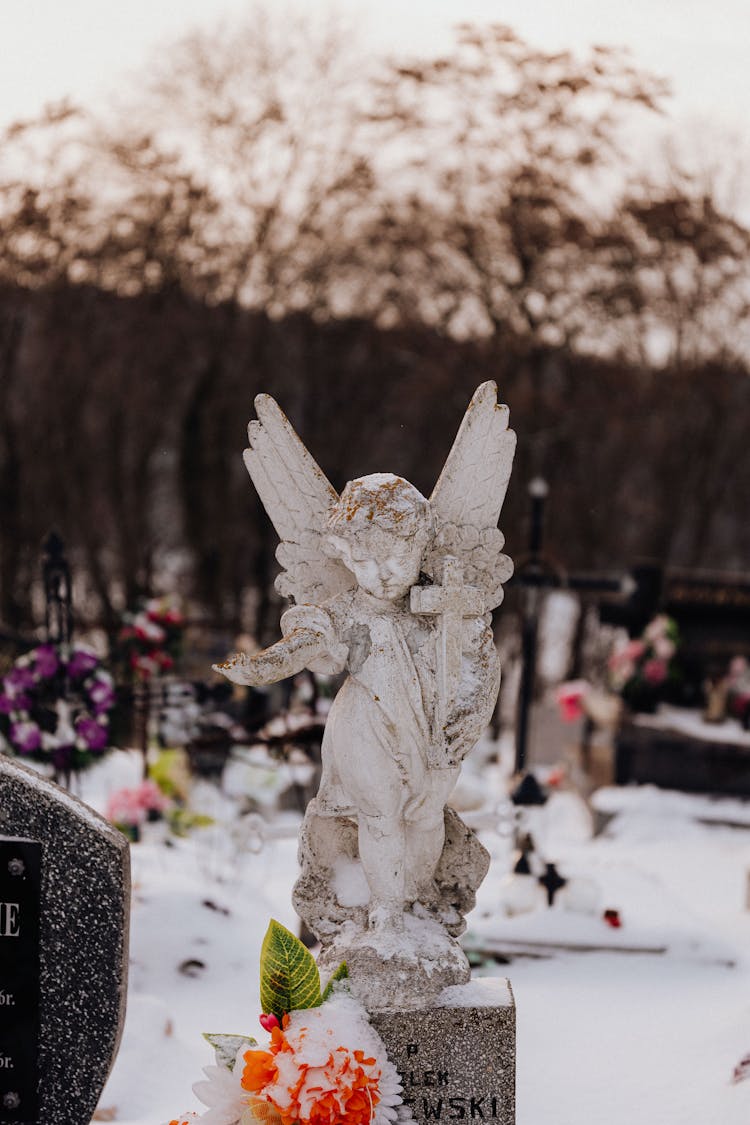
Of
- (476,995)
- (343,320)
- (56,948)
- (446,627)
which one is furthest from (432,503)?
(343,320)

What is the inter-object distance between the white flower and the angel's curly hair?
137cm

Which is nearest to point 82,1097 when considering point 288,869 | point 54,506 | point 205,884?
point 205,884

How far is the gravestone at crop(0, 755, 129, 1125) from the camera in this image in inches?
128

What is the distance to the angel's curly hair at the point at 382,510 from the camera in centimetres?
313

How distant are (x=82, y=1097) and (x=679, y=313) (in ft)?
38.5

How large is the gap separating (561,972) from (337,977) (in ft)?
8.11

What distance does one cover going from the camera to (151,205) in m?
12.6

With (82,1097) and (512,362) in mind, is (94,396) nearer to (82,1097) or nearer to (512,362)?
(512,362)

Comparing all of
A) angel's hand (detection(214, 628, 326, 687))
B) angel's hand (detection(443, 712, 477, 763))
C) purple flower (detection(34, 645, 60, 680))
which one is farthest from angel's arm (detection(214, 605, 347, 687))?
purple flower (detection(34, 645, 60, 680))

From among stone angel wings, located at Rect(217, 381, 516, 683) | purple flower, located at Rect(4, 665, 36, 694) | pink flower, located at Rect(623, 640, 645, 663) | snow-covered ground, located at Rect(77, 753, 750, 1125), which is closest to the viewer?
stone angel wings, located at Rect(217, 381, 516, 683)

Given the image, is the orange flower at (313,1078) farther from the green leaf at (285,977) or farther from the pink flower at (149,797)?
the pink flower at (149,797)

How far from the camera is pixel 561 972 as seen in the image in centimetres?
526

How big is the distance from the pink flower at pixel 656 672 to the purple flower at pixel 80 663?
4.93m

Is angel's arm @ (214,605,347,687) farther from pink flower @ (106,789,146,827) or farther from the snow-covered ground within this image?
pink flower @ (106,789,146,827)
